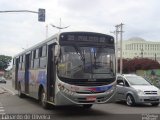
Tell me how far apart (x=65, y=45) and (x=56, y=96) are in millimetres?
1923

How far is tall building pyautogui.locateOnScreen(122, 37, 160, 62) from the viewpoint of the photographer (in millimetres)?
139500

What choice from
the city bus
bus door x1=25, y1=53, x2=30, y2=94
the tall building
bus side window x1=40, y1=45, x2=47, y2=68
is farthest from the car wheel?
the tall building

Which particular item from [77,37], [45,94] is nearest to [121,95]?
[45,94]

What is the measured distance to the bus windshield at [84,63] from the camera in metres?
14.5

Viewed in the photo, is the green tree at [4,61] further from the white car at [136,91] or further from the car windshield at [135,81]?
the white car at [136,91]

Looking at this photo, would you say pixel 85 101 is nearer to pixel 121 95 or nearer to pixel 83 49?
pixel 83 49

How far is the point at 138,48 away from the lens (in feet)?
463

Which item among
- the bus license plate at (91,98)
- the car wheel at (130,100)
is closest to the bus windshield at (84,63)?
the bus license plate at (91,98)

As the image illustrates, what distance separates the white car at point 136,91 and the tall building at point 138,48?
11759 centimetres

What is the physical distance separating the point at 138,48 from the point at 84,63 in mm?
128256

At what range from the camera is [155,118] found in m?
14.0

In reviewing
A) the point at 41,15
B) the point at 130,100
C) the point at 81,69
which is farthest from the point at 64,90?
the point at 41,15

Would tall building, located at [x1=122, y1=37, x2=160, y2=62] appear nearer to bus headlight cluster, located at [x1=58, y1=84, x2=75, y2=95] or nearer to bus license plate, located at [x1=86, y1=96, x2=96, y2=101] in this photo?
bus license plate, located at [x1=86, y1=96, x2=96, y2=101]

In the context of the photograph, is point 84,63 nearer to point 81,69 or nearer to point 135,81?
point 81,69
